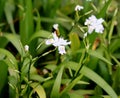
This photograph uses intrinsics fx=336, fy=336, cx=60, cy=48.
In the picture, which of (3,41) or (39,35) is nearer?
(39,35)

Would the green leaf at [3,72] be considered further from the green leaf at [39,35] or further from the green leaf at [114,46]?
the green leaf at [114,46]

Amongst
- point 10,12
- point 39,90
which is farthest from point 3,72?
point 10,12

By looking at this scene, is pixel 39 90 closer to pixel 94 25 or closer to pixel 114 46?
pixel 94 25

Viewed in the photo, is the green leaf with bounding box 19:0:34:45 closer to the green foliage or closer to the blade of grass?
the green foliage

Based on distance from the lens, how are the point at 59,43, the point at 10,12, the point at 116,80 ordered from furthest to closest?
1. the point at 10,12
2. the point at 116,80
3. the point at 59,43

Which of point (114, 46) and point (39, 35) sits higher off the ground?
point (39, 35)

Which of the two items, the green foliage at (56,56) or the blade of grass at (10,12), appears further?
the blade of grass at (10,12)

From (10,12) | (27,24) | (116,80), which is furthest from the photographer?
(10,12)

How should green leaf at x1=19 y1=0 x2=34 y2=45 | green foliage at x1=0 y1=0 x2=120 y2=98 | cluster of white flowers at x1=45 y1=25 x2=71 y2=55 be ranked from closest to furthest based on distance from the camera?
cluster of white flowers at x1=45 y1=25 x2=71 y2=55 → green foliage at x1=0 y1=0 x2=120 y2=98 → green leaf at x1=19 y1=0 x2=34 y2=45

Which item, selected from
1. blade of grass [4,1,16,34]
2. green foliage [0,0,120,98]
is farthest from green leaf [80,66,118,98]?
blade of grass [4,1,16,34]

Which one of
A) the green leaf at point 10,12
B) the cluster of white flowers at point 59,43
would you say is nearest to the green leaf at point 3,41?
the green leaf at point 10,12

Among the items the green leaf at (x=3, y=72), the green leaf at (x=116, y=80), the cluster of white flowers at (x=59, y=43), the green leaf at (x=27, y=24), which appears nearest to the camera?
the cluster of white flowers at (x=59, y=43)

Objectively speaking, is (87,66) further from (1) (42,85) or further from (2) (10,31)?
(2) (10,31)
